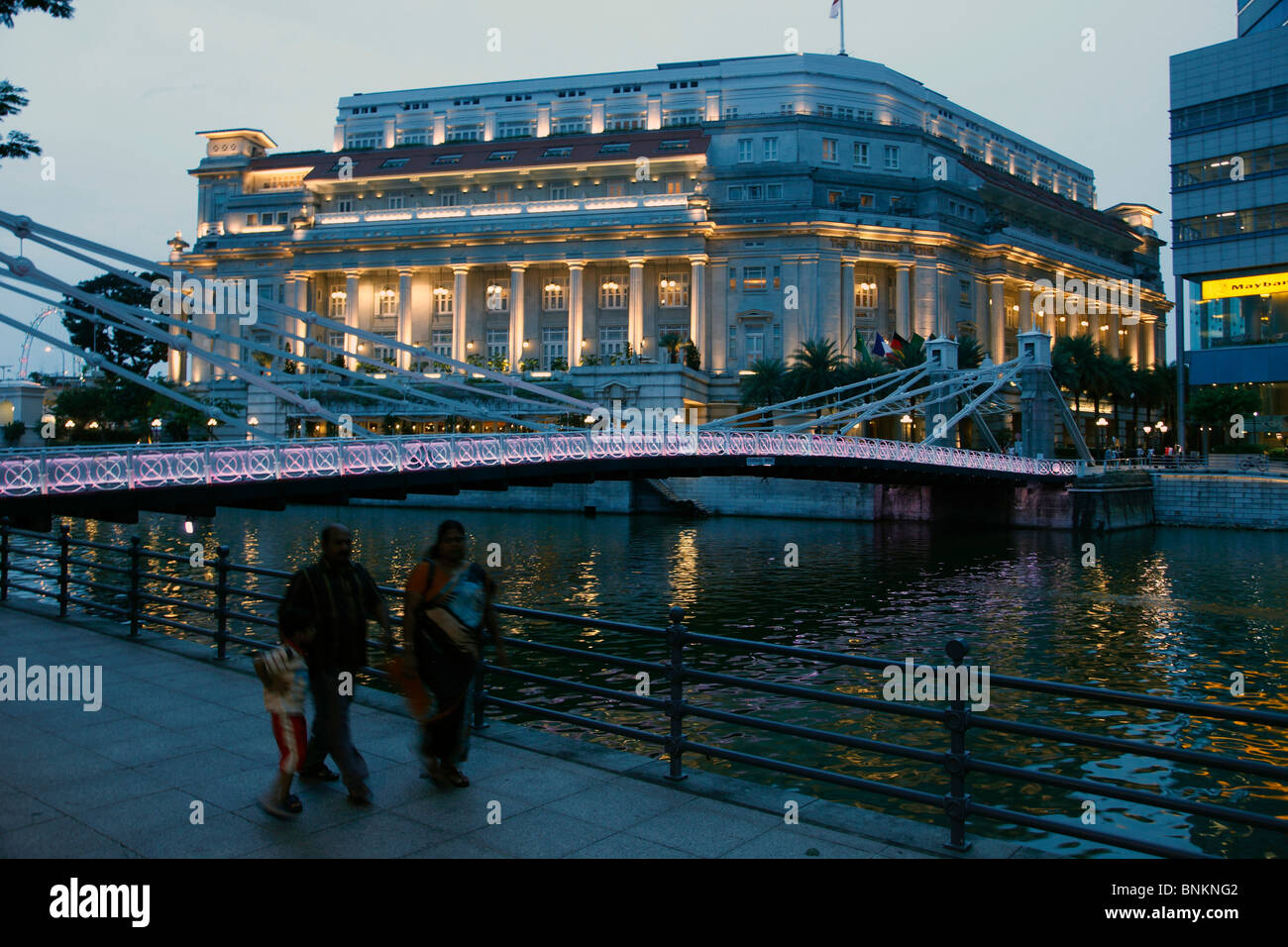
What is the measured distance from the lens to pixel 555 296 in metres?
83.4

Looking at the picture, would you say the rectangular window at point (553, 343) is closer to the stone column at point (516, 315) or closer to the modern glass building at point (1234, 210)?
the stone column at point (516, 315)

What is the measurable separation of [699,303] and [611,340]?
351 inches

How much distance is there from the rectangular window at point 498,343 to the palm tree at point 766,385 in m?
26.3

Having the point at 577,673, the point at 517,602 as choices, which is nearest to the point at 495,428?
the point at 517,602

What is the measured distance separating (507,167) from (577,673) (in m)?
70.8

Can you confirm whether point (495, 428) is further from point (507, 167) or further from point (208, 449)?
point (208, 449)

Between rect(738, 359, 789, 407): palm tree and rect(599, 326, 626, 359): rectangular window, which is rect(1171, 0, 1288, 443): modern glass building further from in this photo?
rect(599, 326, 626, 359): rectangular window

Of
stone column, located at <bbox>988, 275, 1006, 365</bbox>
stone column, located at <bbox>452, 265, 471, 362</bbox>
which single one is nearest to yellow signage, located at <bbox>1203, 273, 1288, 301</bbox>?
stone column, located at <bbox>988, 275, 1006, 365</bbox>

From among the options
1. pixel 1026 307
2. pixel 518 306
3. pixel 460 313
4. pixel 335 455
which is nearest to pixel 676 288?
pixel 518 306

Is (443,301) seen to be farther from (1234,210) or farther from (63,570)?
(63,570)

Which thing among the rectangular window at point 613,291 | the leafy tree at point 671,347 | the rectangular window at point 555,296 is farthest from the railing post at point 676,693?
the rectangular window at point 555,296

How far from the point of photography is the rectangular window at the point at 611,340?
81.5 meters

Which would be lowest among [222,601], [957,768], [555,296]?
[957,768]
